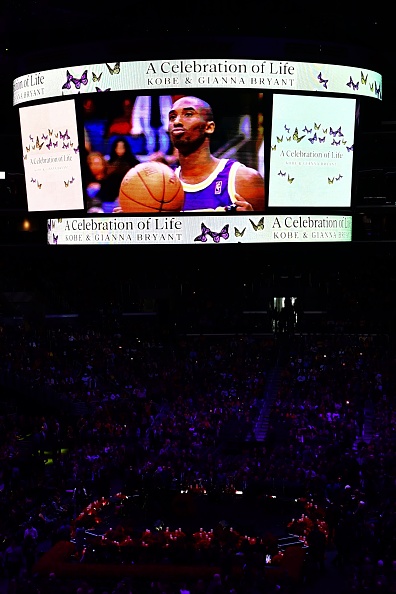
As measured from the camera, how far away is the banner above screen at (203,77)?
31.5m

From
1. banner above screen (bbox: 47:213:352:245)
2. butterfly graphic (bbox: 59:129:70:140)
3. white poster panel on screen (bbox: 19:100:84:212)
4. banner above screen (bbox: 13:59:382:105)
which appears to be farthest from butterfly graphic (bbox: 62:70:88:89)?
banner above screen (bbox: 47:213:352:245)

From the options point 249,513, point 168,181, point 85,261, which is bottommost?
point 249,513

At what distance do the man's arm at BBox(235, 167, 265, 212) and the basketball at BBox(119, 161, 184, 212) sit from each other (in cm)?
176

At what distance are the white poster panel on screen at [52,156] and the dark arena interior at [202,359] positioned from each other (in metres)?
0.18

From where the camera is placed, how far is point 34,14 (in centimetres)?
3356

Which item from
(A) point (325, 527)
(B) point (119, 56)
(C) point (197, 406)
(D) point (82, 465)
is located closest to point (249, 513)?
(A) point (325, 527)

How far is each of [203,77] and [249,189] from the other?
370cm

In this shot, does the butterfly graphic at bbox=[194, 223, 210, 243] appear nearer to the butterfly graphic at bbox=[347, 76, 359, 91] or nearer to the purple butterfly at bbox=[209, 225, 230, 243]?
the purple butterfly at bbox=[209, 225, 230, 243]

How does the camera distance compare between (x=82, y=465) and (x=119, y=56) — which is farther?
(x=119, y=56)

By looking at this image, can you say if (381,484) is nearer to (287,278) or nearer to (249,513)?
(249,513)

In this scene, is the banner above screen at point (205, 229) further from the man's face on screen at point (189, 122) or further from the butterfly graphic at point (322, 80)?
the butterfly graphic at point (322, 80)

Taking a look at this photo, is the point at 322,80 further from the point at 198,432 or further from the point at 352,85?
the point at 198,432

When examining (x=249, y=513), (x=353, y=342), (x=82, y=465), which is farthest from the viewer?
(x=353, y=342)

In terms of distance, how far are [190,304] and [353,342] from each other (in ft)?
21.0
